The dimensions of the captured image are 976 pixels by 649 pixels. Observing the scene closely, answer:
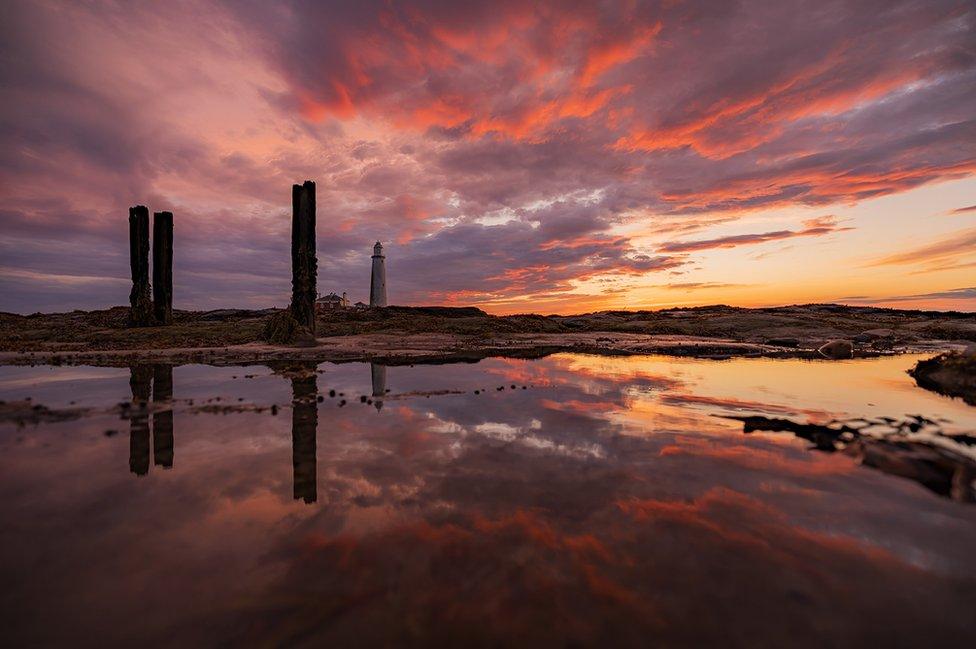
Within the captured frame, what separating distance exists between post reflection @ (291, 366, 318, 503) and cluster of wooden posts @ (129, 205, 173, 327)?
22.7 m

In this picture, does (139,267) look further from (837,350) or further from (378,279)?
(837,350)

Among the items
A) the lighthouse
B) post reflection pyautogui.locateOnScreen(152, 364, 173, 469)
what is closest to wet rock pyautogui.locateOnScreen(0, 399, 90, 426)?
post reflection pyautogui.locateOnScreen(152, 364, 173, 469)

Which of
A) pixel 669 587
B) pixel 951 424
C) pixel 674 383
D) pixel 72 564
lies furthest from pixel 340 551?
pixel 674 383

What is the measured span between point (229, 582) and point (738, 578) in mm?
3191

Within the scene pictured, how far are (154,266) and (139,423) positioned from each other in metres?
25.7

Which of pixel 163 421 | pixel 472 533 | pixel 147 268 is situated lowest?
pixel 472 533

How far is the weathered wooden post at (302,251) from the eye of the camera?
21078 millimetres

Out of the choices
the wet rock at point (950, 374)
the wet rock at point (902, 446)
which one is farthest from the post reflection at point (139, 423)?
the wet rock at point (950, 374)

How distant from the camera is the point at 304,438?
19.3 feet

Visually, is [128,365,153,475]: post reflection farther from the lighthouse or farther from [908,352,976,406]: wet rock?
the lighthouse

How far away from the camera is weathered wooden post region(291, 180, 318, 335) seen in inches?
830

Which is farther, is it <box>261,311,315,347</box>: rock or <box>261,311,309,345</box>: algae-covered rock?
<box>261,311,309,345</box>: algae-covered rock

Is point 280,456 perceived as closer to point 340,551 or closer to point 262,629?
point 340,551

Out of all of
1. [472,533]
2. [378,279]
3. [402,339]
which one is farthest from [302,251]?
[378,279]
